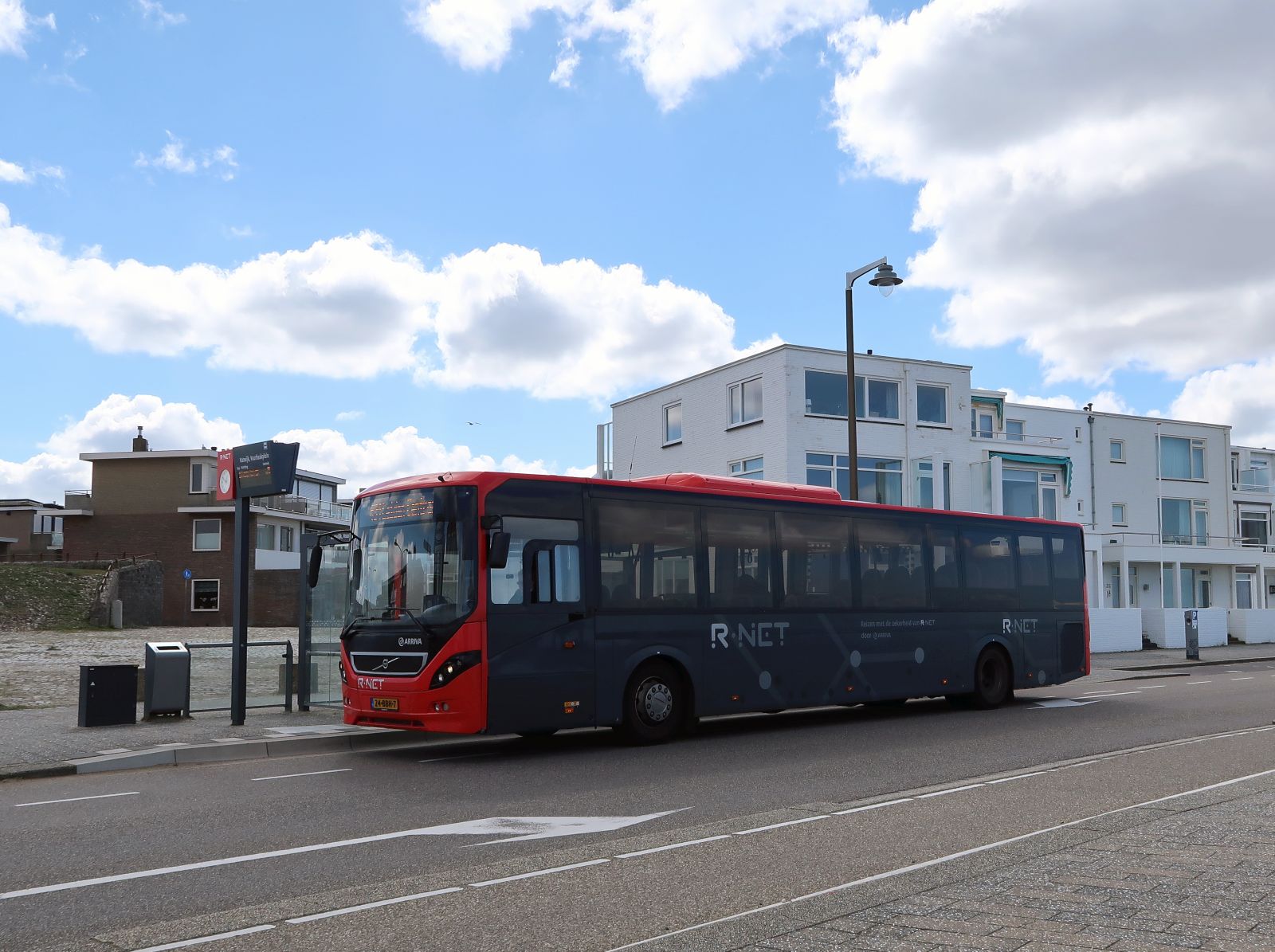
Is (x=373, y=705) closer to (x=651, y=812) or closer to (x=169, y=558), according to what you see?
(x=651, y=812)

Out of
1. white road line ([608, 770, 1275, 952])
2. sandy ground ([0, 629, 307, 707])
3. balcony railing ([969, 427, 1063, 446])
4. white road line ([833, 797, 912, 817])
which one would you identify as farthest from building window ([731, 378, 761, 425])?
white road line ([608, 770, 1275, 952])

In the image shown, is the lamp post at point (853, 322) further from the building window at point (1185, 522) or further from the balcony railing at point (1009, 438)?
the building window at point (1185, 522)

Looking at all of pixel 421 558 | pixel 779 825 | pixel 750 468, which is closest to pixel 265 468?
pixel 421 558

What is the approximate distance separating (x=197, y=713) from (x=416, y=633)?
5554mm

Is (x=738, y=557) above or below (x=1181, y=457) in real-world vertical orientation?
below

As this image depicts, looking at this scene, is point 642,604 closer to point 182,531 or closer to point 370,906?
point 370,906

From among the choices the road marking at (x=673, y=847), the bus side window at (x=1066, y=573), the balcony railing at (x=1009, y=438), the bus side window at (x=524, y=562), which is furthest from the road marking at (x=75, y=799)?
the balcony railing at (x=1009, y=438)

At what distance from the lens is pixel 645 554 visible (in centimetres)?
1460

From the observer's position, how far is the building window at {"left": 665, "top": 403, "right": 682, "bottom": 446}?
3978cm

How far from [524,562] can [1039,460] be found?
100 feet

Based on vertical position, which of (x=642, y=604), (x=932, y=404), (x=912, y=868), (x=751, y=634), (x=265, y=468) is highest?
(x=932, y=404)

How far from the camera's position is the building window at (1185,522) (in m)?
54.7

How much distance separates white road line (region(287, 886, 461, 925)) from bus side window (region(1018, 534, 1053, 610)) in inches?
598

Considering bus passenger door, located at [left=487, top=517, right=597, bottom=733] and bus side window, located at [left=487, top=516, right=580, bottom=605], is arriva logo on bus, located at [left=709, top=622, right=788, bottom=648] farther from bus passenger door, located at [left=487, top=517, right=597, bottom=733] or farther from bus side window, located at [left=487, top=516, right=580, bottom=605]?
bus side window, located at [left=487, top=516, right=580, bottom=605]
